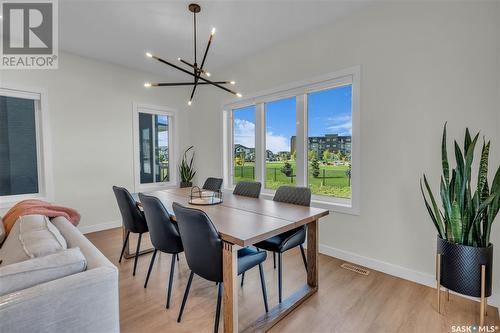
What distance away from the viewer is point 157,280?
2434 millimetres

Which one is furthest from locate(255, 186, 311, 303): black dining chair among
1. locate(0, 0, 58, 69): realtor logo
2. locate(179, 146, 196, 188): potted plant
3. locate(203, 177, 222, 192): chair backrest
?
locate(0, 0, 58, 69): realtor logo

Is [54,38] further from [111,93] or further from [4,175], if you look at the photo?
[4,175]

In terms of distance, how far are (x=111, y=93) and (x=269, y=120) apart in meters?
2.72

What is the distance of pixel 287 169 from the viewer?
3.63 meters

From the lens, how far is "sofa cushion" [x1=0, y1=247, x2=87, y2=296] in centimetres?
97

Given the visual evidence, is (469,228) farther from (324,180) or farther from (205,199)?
(205,199)

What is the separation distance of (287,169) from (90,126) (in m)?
3.21

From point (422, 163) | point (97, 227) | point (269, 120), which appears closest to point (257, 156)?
point (269, 120)

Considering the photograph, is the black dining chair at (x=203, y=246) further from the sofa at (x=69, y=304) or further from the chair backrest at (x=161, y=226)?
the sofa at (x=69, y=304)

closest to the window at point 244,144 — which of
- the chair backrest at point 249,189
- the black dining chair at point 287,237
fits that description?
the chair backrest at point 249,189

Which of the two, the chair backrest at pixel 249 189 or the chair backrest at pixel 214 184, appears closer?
the chair backrest at pixel 249 189

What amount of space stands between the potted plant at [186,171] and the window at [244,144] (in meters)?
1.06

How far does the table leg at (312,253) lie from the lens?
2.19m

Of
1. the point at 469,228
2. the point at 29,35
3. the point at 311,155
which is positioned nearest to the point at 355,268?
the point at 469,228
